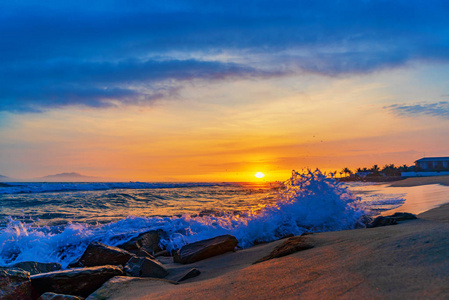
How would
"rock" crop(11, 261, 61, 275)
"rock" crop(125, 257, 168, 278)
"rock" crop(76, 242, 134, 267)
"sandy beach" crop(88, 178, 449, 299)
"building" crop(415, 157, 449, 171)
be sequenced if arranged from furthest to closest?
"building" crop(415, 157, 449, 171)
"rock" crop(76, 242, 134, 267)
"rock" crop(11, 261, 61, 275)
"rock" crop(125, 257, 168, 278)
"sandy beach" crop(88, 178, 449, 299)

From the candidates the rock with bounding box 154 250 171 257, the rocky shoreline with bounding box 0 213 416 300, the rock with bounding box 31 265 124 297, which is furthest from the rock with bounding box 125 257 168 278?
the rock with bounding box 154 250 171 257

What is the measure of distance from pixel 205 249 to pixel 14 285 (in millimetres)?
3248

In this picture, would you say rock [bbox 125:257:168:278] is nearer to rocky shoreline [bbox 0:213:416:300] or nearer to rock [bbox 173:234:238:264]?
rocky shoreline [bbox 0:213:416:300]

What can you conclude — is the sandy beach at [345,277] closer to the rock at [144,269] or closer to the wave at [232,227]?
the rock at [144,269]

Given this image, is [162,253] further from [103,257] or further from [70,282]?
[70,282]

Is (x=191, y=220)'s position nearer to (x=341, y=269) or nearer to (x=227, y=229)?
(x=227, y=229)

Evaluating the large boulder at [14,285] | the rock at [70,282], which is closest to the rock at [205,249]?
the rock at [70,282]

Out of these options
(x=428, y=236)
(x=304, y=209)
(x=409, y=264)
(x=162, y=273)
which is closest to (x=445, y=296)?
(x=409, y=264)

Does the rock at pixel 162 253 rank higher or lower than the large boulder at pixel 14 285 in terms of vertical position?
lower

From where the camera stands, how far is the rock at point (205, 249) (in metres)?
6.21

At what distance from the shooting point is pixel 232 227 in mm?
8328

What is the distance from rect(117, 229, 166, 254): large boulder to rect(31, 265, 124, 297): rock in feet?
10.4

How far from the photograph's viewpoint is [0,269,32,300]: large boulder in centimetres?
390

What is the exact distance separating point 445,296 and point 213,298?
68.5 inches
